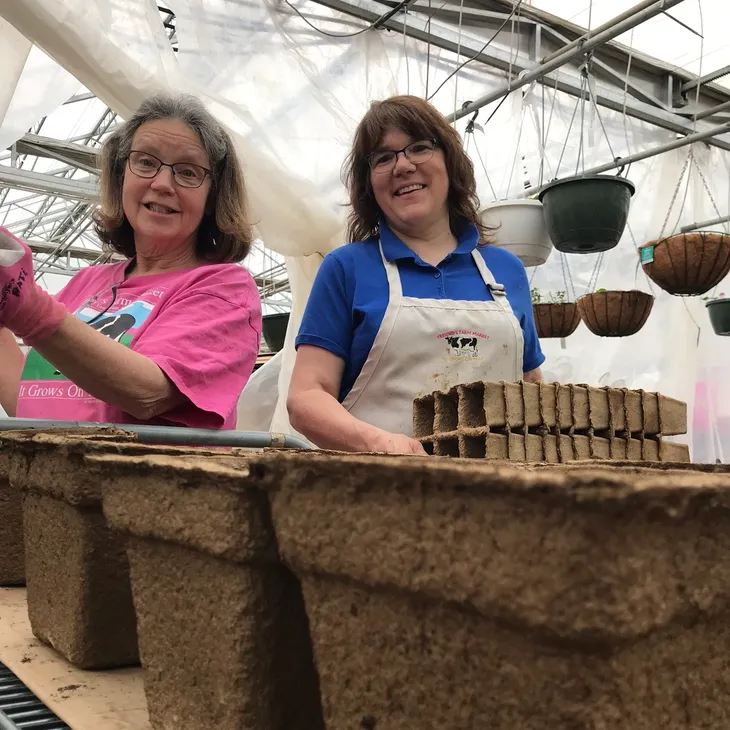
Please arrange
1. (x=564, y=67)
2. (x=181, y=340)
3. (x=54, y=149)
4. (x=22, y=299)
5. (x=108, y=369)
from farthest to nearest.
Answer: (x=54, y=149) → (x=564, y=67) → (x=181, y=340) → (x=108, y=369) → (x=22, y=299)

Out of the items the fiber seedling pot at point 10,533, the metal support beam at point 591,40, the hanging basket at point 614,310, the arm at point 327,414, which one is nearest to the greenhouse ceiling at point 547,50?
the metal support beam at point 591,40

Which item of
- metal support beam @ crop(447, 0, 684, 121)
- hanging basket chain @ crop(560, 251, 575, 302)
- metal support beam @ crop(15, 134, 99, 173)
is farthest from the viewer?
metal support beam @ crop(15, 134, 99, 173)

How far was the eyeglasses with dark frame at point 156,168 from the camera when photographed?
112 centimetres

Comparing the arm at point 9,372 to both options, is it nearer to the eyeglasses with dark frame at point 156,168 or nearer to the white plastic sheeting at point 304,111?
the eyeglasses with dark frame at point 156,168

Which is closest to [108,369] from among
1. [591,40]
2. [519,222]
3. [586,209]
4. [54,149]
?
[586,209]

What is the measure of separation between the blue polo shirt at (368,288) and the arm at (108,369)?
1.13 ft

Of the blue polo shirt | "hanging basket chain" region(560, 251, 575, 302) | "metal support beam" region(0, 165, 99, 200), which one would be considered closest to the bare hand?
the blue polo shirt

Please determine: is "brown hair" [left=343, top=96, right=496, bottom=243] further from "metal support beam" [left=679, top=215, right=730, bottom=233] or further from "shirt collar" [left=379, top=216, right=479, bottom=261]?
"metal support beam" [left=679, top=215, right=730, bottom=233]

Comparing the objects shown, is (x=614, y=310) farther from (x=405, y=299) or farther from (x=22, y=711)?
(x=22, y=711)

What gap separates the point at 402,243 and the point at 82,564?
91cm

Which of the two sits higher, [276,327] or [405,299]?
[276,327]

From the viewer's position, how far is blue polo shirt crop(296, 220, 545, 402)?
1218 millimetres

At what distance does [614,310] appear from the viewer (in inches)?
118

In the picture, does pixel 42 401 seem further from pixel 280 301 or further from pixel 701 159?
pixel 280 301
